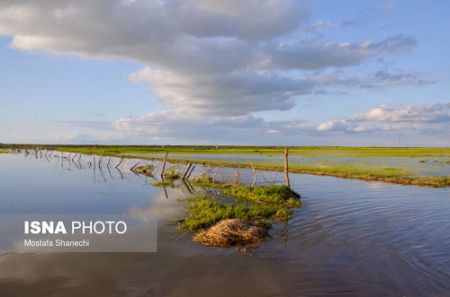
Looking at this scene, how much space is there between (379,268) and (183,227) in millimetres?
7687

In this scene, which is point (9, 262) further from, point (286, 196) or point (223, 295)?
point (286, 196)

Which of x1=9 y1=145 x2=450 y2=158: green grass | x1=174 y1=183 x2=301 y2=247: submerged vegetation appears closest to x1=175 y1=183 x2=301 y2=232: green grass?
x1=174 y1=183 x2=301 y2=247: submerged vegetation

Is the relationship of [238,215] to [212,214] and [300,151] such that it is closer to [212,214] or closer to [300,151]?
[212,214]

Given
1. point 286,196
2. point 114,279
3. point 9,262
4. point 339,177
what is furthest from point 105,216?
point 339,177

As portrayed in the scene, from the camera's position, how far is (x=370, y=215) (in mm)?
18531

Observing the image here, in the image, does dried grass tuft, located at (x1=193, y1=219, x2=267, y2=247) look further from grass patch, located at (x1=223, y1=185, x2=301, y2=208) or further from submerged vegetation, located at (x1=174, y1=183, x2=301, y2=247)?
grass patch, located at (x1=223, y1=185, x2=301, y2=208)

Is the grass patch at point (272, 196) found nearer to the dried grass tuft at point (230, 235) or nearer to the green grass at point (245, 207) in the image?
the green grass at point (245, 207)

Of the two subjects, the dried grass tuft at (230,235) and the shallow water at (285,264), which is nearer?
the shallow water at (285,264)

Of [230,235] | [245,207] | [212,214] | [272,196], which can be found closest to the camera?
[230,235]

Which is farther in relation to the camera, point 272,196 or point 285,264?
point 272,196

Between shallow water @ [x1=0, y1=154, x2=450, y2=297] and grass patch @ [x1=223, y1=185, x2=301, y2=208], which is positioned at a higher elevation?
grass patch @ [x1=223, y1=185, x2=301, y2=208]

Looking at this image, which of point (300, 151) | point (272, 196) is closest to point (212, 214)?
point (272, 196)

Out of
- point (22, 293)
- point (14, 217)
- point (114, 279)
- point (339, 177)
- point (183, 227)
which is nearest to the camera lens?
point (22, 293)

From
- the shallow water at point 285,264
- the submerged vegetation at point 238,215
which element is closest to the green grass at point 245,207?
the submerged vegetation at point 238,215
